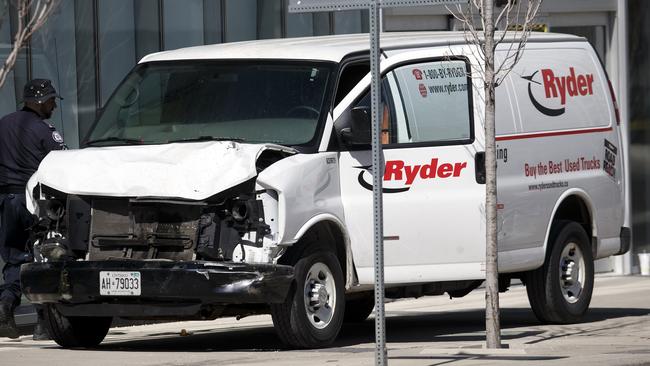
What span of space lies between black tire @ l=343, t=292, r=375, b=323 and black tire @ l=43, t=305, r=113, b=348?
119 inches

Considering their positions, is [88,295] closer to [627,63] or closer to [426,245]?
[426,245]

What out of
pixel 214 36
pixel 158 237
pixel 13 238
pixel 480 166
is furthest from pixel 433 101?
pixel 214 36

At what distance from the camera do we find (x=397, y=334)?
14.5 meters

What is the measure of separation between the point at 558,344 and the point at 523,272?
189 cm

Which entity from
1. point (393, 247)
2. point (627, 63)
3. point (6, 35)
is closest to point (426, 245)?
point (393, 247)

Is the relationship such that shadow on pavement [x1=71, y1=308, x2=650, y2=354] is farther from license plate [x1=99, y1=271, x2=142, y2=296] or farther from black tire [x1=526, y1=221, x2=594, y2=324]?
license plate [x1=99, y1=271, x2=142, y2=296]

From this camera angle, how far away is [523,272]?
48.4ft

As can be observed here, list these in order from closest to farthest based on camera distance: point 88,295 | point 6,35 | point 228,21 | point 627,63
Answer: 1. point 88,295
2. point 6,35
3. point 228,21
4. point 627,63

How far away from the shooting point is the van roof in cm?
1330

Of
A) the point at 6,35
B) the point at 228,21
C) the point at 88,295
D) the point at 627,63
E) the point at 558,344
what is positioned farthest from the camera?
the point at 627,63

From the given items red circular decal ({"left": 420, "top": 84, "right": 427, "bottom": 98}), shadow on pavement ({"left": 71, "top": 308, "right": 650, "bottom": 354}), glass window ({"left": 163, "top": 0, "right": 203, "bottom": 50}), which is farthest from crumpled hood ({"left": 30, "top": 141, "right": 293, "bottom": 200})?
glass window ({"left": 163, "top": 0, "right": 203, "bottom": 50})

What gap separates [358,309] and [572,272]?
204cm

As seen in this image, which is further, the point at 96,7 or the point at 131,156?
the point at 96,7

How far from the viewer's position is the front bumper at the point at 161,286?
11750mm
